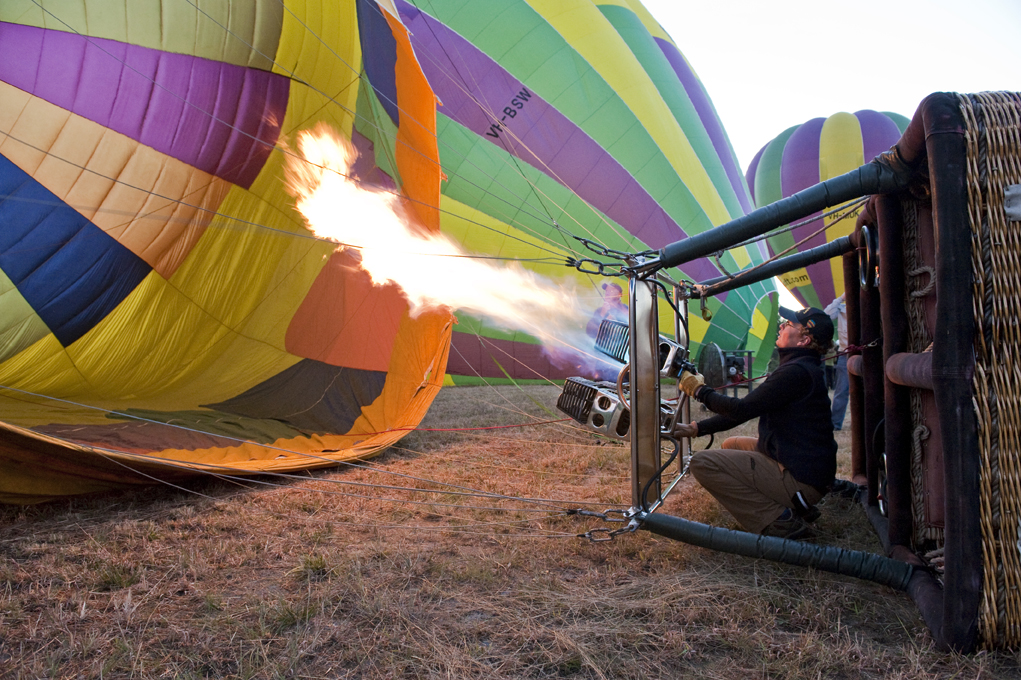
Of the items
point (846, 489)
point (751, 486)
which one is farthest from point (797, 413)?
point (846, 489)

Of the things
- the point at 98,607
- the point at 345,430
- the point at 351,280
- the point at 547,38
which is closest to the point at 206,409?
the point at 345,430

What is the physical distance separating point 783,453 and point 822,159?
1069 cm

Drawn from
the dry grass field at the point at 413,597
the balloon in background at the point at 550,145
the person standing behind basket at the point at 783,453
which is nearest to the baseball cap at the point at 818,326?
the person standing behind basket at the point at 783,453

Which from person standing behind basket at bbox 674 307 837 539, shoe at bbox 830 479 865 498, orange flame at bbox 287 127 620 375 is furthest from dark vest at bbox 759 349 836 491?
orange flame at bbox 287 127 620 375

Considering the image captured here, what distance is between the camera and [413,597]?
233 cm

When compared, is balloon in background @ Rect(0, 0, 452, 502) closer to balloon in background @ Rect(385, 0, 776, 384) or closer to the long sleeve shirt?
balloon in background @ Rect(385, 0, 776, 384)

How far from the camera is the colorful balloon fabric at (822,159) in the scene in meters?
11.8

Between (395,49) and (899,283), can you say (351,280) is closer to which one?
(395,49)

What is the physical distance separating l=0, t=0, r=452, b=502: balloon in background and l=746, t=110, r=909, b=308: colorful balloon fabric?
28.5ft

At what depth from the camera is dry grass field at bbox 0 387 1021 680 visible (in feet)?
6.23

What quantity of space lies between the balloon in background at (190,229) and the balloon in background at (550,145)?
1399mm

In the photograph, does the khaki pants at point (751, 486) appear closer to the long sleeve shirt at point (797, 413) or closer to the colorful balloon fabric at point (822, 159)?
the long sleeve shirt at point (797, 413)

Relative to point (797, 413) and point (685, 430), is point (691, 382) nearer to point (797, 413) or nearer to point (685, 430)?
point (685, 430)

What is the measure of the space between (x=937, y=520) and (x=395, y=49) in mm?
3845
